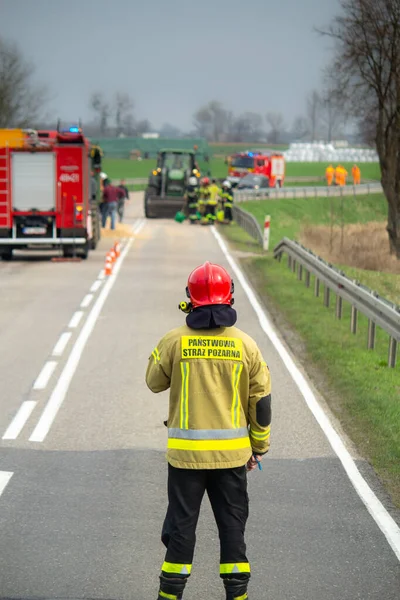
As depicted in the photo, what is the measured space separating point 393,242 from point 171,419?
98.4 feet

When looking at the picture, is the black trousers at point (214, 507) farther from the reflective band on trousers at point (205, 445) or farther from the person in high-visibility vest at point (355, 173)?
the person in high-visibility vest at point (355, 173)

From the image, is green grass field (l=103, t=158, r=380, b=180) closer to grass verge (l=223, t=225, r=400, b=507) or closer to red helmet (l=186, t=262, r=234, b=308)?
grass verge (l=223, t=225, r=400, b=507)

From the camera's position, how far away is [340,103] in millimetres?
35531

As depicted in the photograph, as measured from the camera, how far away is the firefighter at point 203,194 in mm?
40906

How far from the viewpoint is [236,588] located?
17.7 ft

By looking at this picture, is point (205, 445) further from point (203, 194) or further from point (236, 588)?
point (203, 194)

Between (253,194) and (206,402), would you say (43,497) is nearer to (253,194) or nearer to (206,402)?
(206,402)

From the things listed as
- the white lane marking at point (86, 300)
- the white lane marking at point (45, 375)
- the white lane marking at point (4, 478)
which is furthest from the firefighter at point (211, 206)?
the white lane marking at point (4, 478)

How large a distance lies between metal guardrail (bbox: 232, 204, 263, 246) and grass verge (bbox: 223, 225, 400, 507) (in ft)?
41.2

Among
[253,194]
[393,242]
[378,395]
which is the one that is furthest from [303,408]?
[253,194]

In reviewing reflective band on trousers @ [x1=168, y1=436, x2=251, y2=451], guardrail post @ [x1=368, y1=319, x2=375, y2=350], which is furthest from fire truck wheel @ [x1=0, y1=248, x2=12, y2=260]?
reflective band on trousers @ [x1=168, y1=436, x2=251, y2=451]

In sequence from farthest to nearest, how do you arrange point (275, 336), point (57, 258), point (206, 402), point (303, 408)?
point (57, 258) < point (275, 336) < point (303, 408) < point (206, 402)

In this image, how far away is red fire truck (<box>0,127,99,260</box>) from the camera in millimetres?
27594

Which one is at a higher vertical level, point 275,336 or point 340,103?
point 340,103
